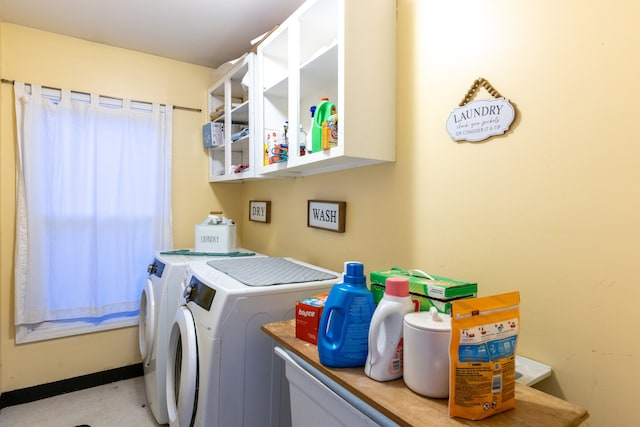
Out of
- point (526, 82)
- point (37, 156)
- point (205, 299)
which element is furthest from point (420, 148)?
point (37, 156)

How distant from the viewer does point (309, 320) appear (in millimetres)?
1089

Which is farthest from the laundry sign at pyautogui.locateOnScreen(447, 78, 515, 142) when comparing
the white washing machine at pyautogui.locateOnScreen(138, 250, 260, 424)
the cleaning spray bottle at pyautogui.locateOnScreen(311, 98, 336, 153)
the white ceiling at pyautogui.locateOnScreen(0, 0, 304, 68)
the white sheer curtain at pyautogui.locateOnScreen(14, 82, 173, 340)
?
the white sheer curtain at pyautogui.locateOnScreen(14, 82, 173, 340)

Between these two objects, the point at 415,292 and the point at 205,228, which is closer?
the point at 415,292

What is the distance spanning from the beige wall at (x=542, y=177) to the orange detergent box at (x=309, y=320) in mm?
580

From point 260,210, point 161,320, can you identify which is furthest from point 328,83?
point 161,320

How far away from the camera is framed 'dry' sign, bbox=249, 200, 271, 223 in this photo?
8.63 feet

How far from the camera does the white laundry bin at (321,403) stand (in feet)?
2.75

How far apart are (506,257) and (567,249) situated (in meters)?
0.18

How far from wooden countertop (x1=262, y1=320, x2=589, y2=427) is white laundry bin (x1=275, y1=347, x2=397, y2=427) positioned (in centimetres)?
4

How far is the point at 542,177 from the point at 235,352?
4.13 feet

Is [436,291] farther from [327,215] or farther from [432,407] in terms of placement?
[327,215]

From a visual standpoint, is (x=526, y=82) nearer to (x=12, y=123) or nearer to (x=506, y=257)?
(x=506, y=257)

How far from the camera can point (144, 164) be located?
8.65ft

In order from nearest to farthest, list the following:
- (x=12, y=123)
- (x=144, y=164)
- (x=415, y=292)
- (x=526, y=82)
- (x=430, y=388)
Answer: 1. (x=430, y=388)
2. (x=415, y=292)
3. (x=526, y=82)
4. (x=12, y=123)
5. (x=144, y=164)
